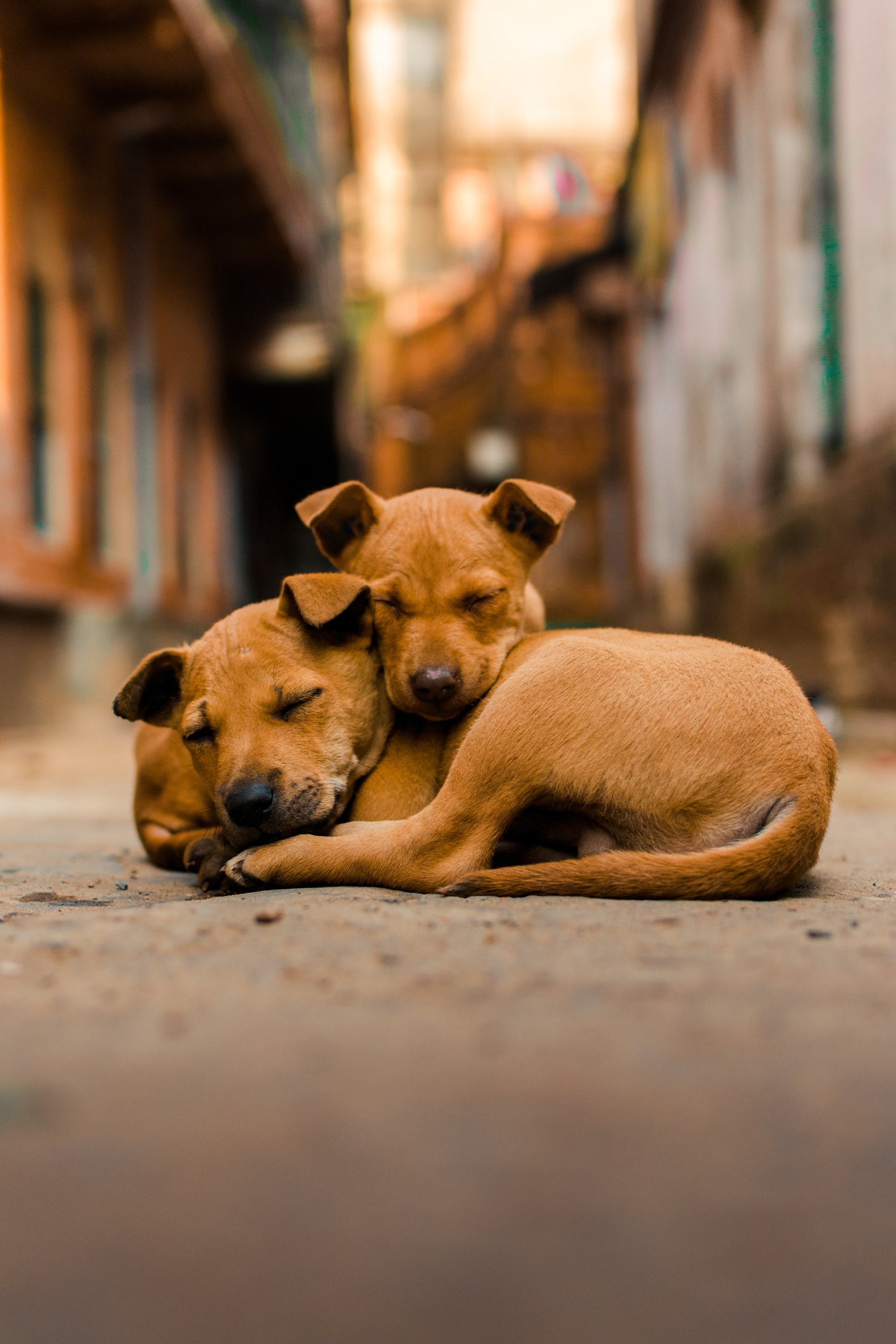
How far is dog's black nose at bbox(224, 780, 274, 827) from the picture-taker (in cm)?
328

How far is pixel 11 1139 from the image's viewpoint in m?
1.49

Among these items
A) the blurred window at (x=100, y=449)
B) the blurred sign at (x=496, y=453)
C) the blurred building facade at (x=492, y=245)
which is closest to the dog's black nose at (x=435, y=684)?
the blurred window at (x=100, y=449)

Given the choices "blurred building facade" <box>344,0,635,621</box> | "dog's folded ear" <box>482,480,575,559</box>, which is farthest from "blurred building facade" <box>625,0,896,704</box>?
"blurred building facade" <box>344,0,635,621</box>

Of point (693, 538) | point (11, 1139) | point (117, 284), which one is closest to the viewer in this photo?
point (11, 1139)

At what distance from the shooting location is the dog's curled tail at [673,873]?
2.91 metres

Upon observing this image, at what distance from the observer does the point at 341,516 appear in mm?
4297

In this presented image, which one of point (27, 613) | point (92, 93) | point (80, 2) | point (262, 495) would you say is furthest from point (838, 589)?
point (262, 495)

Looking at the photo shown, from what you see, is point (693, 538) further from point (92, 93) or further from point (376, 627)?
point (376, 627)

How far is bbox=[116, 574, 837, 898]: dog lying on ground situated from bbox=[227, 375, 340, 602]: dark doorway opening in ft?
46.7

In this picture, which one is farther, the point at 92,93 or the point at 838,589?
the point at 92,93

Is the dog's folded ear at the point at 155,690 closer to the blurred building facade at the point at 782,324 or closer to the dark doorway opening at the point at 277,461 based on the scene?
the blurred building facade at the point at 782,324

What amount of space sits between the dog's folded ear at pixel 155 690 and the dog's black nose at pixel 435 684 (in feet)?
2.74

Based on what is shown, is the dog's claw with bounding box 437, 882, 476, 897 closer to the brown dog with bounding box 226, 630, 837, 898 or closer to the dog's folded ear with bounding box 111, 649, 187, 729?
the brown dog with bounding box 226, 630, 837, 898

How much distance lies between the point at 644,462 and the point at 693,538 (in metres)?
5.11
